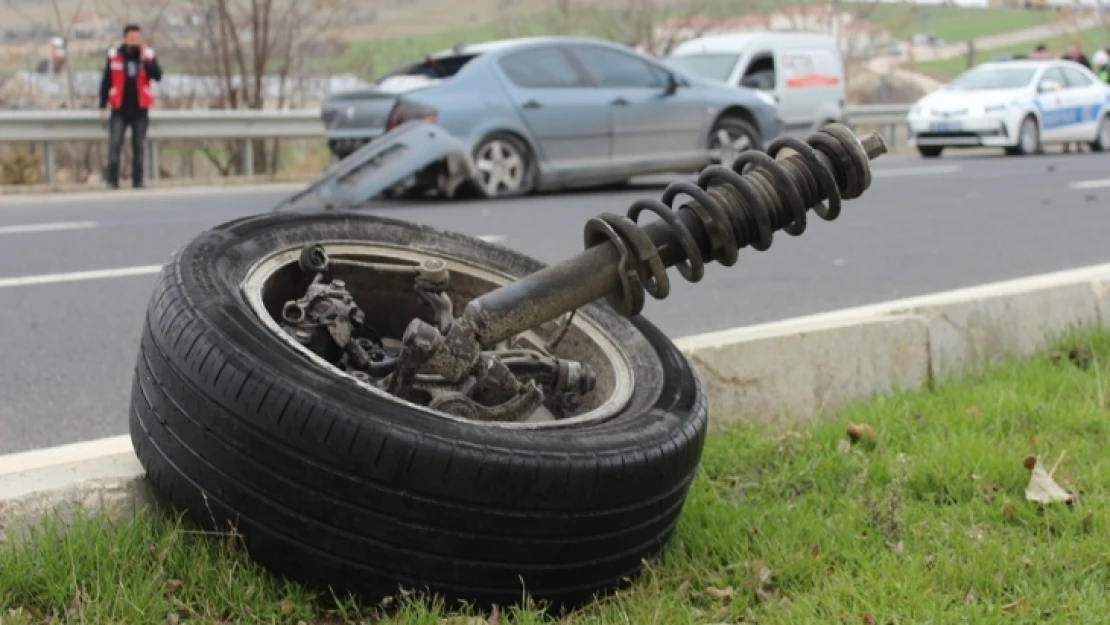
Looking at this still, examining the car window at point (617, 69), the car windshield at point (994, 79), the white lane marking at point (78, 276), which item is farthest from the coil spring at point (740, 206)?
the car windshield at point (994, 79)

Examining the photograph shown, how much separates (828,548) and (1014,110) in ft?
64.6

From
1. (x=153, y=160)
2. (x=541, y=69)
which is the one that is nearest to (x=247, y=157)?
(x=153, y=160)

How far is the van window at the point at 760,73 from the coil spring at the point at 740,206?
1522 cm

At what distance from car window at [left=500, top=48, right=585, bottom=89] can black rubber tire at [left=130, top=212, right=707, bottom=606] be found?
979cm

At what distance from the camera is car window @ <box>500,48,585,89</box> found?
12.2m

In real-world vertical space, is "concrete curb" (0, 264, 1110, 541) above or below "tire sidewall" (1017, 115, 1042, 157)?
above

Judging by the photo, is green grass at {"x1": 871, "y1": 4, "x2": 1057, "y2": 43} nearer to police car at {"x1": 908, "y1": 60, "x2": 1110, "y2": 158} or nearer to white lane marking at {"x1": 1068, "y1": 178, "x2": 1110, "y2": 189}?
police car at {"x1": 908, "y1": 60, "x2": 1110, "y2": 158}

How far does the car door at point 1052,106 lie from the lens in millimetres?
21281

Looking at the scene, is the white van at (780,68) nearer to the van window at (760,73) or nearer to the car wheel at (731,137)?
the van window at (760,73)

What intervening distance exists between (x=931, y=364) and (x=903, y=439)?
0.80 metres

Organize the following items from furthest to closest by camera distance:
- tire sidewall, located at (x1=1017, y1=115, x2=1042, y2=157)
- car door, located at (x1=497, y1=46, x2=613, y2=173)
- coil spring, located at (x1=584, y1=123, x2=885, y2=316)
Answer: tire sidewall, located at (x1=1017, y1=115, x2=1042, y2=157) → car door, located at (x1=497, y1=46, x2=613, y2=173) → coil spring, located at (x1=584, y1=123, x2=885, y2=316)

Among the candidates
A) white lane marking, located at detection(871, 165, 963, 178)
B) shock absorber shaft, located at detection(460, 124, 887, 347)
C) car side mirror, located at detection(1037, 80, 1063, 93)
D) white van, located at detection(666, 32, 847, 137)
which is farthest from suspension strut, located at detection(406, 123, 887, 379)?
car side mirror, located at detection(1037, 80, 1063, 93)

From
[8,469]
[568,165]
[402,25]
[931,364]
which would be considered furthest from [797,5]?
[8,469]

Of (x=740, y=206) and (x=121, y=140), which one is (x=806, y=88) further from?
(x=740, y=206)
